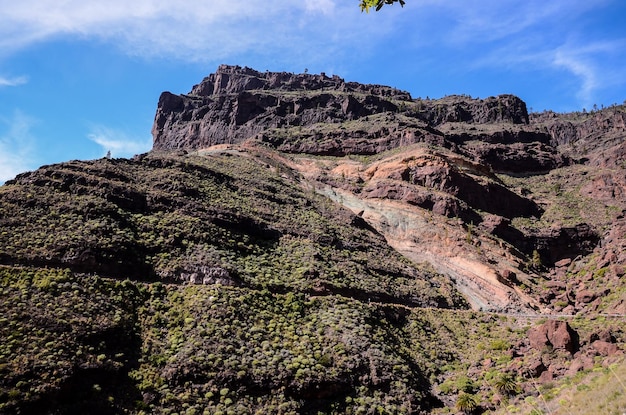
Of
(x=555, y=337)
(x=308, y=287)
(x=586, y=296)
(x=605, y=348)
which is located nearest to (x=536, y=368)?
(x=555, y=337)

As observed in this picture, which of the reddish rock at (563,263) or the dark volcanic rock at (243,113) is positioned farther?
the dark volcanic rock at (243,113)

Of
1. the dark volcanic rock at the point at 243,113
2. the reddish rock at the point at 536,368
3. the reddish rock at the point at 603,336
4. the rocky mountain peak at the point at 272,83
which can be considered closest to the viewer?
the reddish rock at the point at 536,368

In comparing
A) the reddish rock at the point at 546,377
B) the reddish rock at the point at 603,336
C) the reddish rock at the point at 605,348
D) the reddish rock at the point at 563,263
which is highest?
the reddish rock at the point at 563,263

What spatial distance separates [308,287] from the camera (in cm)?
3759

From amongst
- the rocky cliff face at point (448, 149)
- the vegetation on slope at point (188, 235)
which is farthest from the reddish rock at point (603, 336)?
the rocky cliff face at point (448, 149)

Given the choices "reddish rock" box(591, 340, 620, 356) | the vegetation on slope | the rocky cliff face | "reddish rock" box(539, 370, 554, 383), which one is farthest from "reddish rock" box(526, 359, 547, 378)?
the rocky cliff face

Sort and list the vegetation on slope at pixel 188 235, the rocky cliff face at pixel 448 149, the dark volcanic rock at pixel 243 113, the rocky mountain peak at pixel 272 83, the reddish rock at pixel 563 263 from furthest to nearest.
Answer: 1. the rocky mountain peak at pixel 272 83
2. the dark volcanic rock at pixel 243 113
3. the rocky cliff face at pixel 448 149
4. the reddish rock at pixel 563 263
5. the vegetation on slope at pixel 188 235

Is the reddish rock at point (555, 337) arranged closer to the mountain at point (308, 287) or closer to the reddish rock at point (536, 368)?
the mountain at point (308, 287)

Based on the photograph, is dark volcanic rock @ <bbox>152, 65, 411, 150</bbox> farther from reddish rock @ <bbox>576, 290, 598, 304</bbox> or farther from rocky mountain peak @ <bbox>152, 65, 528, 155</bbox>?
reddish rock @ <bbox>576, 290, 598, 304</bbox>

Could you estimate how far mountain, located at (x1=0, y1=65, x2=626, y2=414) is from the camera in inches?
987

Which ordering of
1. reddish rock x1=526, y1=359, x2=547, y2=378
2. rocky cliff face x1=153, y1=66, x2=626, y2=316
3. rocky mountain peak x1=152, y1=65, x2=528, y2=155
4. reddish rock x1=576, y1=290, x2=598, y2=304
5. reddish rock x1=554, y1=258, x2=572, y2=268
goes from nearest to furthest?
reddish rock x1=526, y1=359, x2=547, y2=378
reddish rock x1=576, y1=290, x2=598, y2=304
reddish rock x1=554, y1=258, x2=572, y2=268
rocky cliff face x1=153, y1=66, x2=626, y2=316
rocky mountain peak x1=152, y1=65, x2=528, y2=155

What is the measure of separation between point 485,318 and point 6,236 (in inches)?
1540

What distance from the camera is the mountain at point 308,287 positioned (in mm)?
25078

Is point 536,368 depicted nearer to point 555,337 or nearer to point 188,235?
point 555,337
